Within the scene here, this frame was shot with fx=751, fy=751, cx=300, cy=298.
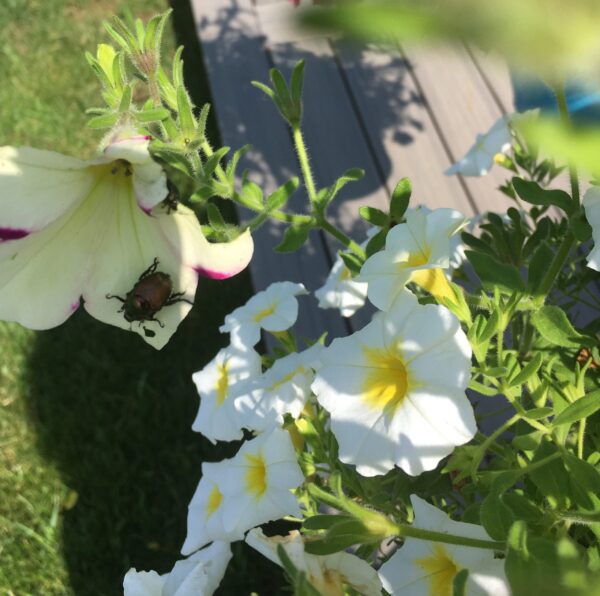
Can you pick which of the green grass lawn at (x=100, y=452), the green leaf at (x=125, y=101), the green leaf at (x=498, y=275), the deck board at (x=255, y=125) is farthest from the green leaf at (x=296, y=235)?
the green grass lawn at (x=100, y=452)

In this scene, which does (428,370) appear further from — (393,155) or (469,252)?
(393,155)

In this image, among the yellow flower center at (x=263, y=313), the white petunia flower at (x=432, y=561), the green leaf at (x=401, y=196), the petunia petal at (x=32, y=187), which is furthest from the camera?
the yellow flower center at (x=263, y=313)

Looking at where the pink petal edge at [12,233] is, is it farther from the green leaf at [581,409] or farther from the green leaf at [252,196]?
the green leaf at [581,409]

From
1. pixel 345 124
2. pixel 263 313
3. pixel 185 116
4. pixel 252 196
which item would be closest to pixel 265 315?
pixel 263 313

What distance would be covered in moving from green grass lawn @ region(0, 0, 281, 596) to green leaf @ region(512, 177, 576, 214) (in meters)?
1.35

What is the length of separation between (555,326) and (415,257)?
0.58 ft

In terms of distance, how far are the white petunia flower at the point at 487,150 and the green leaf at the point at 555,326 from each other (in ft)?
2.00

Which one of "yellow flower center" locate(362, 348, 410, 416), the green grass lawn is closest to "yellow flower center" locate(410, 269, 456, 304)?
"yellow flower center" locate(362, 348, 410, 416)

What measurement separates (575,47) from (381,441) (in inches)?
24.5

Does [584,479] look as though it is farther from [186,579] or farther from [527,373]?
[186,579]

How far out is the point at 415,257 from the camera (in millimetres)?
842

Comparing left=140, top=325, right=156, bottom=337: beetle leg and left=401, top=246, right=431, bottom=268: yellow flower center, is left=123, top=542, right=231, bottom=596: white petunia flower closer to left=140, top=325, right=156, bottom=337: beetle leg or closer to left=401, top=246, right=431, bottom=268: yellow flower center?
left=140, top=325, right=156, bottom=337: beetle leg

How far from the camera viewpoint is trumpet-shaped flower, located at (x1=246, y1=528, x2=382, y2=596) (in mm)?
741

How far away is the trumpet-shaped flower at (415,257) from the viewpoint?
794 mm
